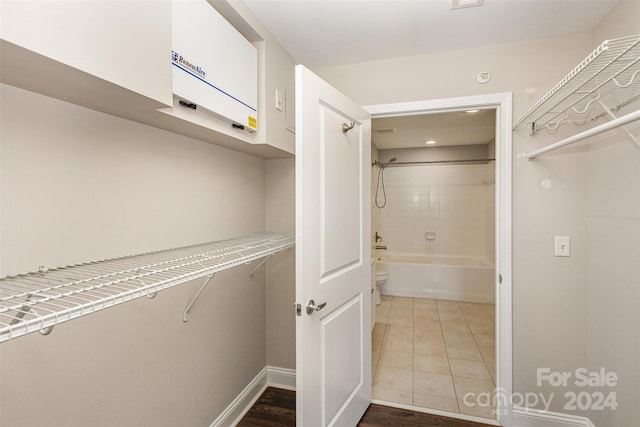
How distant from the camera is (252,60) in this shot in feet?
5.24

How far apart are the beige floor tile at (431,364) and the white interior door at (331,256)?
708mm

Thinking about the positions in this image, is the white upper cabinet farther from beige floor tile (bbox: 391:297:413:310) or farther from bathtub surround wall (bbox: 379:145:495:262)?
bathtub surround wall (bbox: 379:145:495:262)

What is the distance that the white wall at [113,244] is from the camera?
0.91 meters

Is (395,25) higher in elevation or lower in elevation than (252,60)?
higher

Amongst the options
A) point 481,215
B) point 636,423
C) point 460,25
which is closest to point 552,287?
point 636,423

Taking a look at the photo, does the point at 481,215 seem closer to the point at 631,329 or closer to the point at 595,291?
the point at 595,291

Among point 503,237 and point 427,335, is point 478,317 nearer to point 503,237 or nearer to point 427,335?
point 427,335

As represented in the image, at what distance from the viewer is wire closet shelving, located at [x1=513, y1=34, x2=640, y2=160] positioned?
980 mm

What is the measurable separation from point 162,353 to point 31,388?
1.65 ft

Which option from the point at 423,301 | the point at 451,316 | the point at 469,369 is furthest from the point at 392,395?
the point at 423,301

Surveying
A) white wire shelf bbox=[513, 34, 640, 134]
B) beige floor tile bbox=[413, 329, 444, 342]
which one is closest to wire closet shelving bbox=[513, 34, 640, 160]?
white wire shelf bbox=[513, 34, 640, 134]

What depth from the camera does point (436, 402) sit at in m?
2.11

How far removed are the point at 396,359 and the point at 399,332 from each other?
0.58m

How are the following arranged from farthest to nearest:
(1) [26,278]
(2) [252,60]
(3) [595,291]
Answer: (3) [595,291]
(2) [252,60]
(1) [26,278]
